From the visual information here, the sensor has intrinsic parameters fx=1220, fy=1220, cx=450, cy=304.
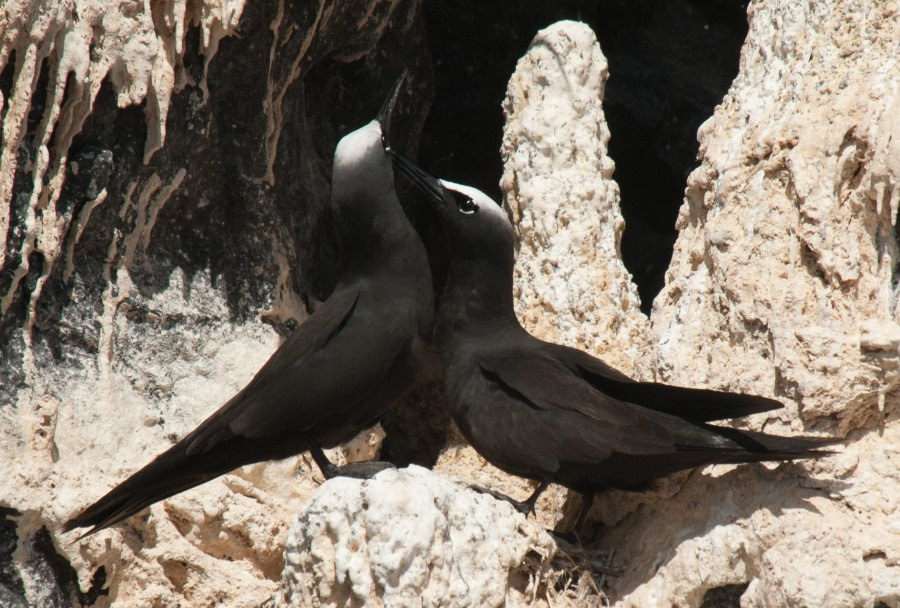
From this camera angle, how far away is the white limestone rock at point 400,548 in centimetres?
316

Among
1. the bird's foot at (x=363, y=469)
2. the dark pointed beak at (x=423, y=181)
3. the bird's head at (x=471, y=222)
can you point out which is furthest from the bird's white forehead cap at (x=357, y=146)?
the bird's foot at (x=363, y=469)

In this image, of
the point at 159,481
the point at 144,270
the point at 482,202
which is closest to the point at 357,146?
the point at 482,202

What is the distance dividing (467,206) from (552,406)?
0.99 metres

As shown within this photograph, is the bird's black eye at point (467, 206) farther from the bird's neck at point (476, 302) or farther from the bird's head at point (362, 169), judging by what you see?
the bird's head at point (362, 169)

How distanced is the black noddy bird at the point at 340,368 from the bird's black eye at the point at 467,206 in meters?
0.21

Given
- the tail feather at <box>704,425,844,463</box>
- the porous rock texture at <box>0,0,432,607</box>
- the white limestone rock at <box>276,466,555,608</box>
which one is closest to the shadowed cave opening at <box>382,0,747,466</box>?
the porous rock texture at <box>0,0,432,607</box>

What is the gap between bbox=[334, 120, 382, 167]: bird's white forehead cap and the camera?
450 cm

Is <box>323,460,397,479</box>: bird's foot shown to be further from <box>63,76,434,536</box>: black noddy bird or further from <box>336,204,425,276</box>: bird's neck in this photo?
<box>336,204,425,276</box>: bird's neck

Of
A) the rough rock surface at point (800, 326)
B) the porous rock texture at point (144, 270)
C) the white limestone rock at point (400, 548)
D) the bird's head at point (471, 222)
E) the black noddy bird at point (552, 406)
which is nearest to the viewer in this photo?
the white limestone rock at point (400, 548)

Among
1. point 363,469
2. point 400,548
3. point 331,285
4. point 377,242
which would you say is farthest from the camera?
point 331,285

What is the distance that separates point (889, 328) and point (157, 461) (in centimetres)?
218

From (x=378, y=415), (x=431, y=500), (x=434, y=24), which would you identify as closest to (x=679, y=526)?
(x=431, y=500)

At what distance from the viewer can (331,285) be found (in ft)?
16.9

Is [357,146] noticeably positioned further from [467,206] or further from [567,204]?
[567,204]
